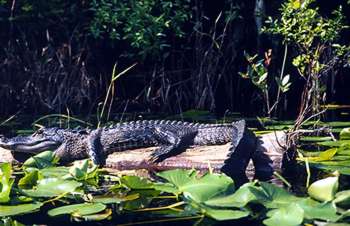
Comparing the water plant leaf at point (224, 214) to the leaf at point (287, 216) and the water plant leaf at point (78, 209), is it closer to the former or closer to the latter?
the leaf at point (287, 216)

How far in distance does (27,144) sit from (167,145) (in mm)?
1188

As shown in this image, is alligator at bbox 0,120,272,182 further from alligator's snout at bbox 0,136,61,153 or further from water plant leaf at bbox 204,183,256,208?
water plant leaf at bbox 204,183,256,208

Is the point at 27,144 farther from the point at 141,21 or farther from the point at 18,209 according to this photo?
the point at 141,21

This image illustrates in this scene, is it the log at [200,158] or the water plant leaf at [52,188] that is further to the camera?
the log at [200,158]

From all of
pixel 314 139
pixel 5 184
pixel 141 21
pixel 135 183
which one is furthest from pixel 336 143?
pixel 141 21

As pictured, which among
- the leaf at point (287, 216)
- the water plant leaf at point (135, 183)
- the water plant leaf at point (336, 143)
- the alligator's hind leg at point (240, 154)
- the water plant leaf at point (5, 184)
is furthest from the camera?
the water plant leaf at point (336, 143)

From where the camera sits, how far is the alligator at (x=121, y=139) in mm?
7488

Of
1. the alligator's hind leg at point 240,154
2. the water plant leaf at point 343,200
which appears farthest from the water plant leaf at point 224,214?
the alligator's hind leg at point 240,154

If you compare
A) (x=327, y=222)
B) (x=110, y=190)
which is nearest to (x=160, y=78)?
(x=110, y=190)

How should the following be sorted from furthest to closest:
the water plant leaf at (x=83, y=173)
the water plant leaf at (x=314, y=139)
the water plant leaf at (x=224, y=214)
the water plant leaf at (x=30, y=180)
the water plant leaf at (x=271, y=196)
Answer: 1. the water plant leaf at (x=314, y=139)
2. the water plant leaf at (x=83, y=173)
3. the water plant leaf at (x=30, y=180)
4. the water plant leaf at (x=271, y=196)
5. the water plant leaf at (x=224, y=214)

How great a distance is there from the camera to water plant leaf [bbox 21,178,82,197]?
17.3 ft

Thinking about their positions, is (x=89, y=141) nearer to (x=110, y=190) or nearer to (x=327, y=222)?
(x=110, y=190)

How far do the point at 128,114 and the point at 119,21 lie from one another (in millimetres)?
1482

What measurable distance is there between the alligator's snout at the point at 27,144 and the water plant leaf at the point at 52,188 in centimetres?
200
